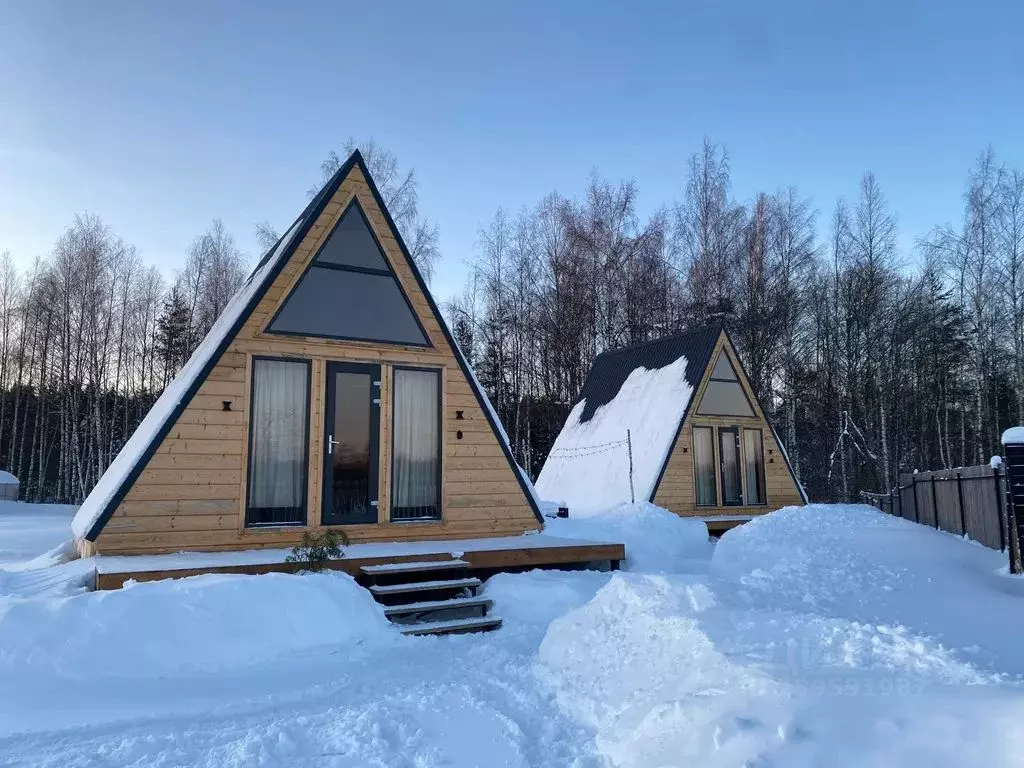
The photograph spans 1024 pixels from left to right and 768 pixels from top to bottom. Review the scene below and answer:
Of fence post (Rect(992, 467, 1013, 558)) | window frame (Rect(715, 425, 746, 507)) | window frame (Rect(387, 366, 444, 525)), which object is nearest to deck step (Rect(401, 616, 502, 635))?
window frame (Rect(387, 366, 444, 525))

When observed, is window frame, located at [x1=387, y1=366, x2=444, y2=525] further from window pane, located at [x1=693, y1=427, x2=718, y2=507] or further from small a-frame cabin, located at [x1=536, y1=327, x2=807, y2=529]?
window pane, located at [x1=693, y1=427, x2=718, y2=507]

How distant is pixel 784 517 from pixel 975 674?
8.36 meters

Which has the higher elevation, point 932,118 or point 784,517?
point 932,118

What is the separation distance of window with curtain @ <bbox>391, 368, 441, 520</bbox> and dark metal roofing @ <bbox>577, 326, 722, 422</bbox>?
7.82 meters

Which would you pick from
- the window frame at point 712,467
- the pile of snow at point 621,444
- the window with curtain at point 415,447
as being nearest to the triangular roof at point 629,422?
the pile of snow at point 621,444

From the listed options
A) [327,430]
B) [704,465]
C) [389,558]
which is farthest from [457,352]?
[704,465]

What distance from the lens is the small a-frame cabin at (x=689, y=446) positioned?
13734mm

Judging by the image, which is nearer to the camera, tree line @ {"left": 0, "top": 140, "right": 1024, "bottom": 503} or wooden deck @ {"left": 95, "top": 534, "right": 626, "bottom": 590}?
wooden deck @ {"left": 95, "top": 534, "right": 626, "bottom": 590}


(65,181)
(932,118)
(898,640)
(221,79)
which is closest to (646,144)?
(932,118)

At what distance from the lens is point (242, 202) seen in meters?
17.8

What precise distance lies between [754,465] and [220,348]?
12.1 m

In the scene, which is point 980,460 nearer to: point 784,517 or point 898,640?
point 784,517

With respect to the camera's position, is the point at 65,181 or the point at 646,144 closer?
the point at 65,181

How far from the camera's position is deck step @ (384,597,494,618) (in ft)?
18.9
